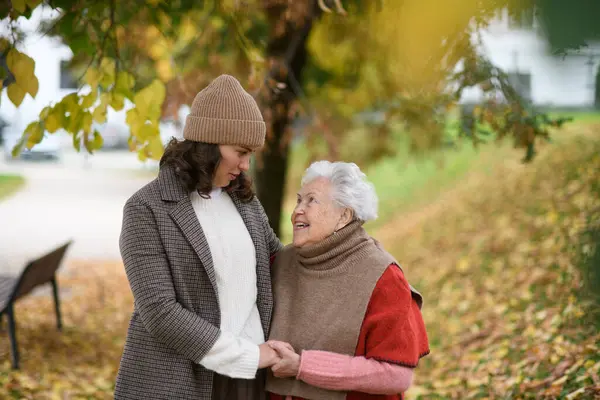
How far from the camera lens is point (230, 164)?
254 cm

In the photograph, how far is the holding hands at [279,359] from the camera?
245cm

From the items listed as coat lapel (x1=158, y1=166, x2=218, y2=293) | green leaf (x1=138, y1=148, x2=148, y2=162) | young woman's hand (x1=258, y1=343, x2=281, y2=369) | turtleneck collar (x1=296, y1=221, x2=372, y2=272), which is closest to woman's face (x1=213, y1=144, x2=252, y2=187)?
coat lapel (x1=158, y1=166, x2=218, y2=293)

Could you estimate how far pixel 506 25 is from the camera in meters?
1.20

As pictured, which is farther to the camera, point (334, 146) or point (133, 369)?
point (334, 146)

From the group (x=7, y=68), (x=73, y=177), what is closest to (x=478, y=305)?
(x=7, y=68)

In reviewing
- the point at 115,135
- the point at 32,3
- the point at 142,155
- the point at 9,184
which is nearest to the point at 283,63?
the point at 142,155

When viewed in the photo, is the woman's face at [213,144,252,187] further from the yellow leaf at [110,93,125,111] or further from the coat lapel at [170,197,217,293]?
the yellow leaf at [110,93,125,111]

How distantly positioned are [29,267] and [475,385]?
3428 millimetres

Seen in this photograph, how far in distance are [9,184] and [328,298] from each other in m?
17.8

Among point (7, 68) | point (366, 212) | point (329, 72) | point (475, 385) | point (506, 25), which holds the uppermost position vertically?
point (329, 72)

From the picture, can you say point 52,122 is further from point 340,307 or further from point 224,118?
point 340,307

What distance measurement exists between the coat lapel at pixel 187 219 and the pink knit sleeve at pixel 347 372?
432 mm

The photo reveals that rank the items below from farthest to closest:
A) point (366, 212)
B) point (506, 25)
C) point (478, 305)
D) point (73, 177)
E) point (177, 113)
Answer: point (73, 177)
point (478, 305)
point (177, 113)
point (366, 212)
point (506, 25)

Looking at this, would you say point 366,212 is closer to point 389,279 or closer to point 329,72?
point 389,279
